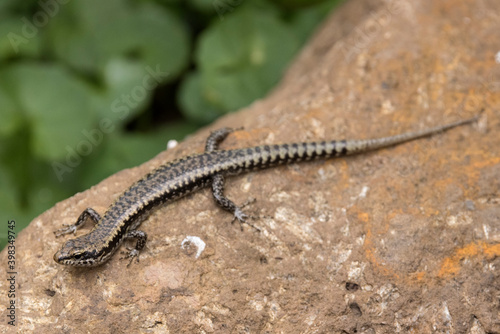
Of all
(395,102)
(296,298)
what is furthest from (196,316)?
(395,102)

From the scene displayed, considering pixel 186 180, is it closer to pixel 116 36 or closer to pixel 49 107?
pixel 49 107

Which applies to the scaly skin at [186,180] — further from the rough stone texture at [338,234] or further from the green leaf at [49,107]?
the green leaf at [49,107]

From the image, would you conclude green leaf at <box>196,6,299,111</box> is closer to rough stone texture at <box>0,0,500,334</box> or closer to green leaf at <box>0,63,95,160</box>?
rough stone texture at <box>0,0,500,334</box>

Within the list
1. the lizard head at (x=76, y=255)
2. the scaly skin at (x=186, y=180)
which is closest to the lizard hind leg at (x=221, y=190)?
the scaly skin at (x=186, y=180)

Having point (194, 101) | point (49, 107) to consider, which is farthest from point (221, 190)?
point (49, 107)

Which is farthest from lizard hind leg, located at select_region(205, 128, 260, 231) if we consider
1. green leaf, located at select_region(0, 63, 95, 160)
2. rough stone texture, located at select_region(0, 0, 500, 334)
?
green leaf, located at select_region(0, 63, 95, 160)

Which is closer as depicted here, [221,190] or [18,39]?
[221,190]
